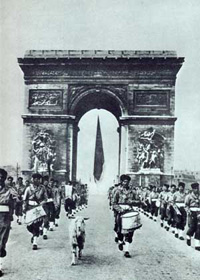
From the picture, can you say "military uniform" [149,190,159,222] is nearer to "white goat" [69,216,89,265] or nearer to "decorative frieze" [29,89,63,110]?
"white goat" [69,216,89,265]

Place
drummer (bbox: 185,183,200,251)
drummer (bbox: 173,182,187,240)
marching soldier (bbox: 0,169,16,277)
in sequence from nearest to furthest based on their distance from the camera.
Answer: marching soldier (bbox: 0,169,16,277) < drummer (bbox: 185,183,200,251) < drummer (bbox: 173,182,187,240)

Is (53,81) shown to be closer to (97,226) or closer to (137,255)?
(97,226)

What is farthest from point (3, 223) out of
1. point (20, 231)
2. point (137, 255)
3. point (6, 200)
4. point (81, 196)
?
point (81, 196)

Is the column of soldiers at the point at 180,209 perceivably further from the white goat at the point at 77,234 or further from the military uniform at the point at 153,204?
the white goat at the point at 77,234

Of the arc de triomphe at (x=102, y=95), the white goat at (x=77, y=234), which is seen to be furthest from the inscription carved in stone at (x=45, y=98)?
the white goat at (x=77, y=234)

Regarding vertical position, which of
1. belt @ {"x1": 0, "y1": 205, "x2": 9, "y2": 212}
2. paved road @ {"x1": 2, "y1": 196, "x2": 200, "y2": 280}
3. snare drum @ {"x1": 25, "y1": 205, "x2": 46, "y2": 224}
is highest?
belt @ {"x1": 0, "y1": 205, "x2": 9, "y2": 212}

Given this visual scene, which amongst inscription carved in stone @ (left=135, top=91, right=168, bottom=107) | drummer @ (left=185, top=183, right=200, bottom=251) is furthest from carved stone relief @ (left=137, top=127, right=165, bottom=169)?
drummer @ (left=185, top=183, right=200, bottom=251)

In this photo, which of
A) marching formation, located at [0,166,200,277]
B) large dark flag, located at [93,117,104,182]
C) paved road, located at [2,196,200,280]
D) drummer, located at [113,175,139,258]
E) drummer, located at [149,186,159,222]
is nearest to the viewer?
paved road, located at [2,196,200,280]

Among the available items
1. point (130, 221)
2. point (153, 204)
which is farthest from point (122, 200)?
point (153, 204)
